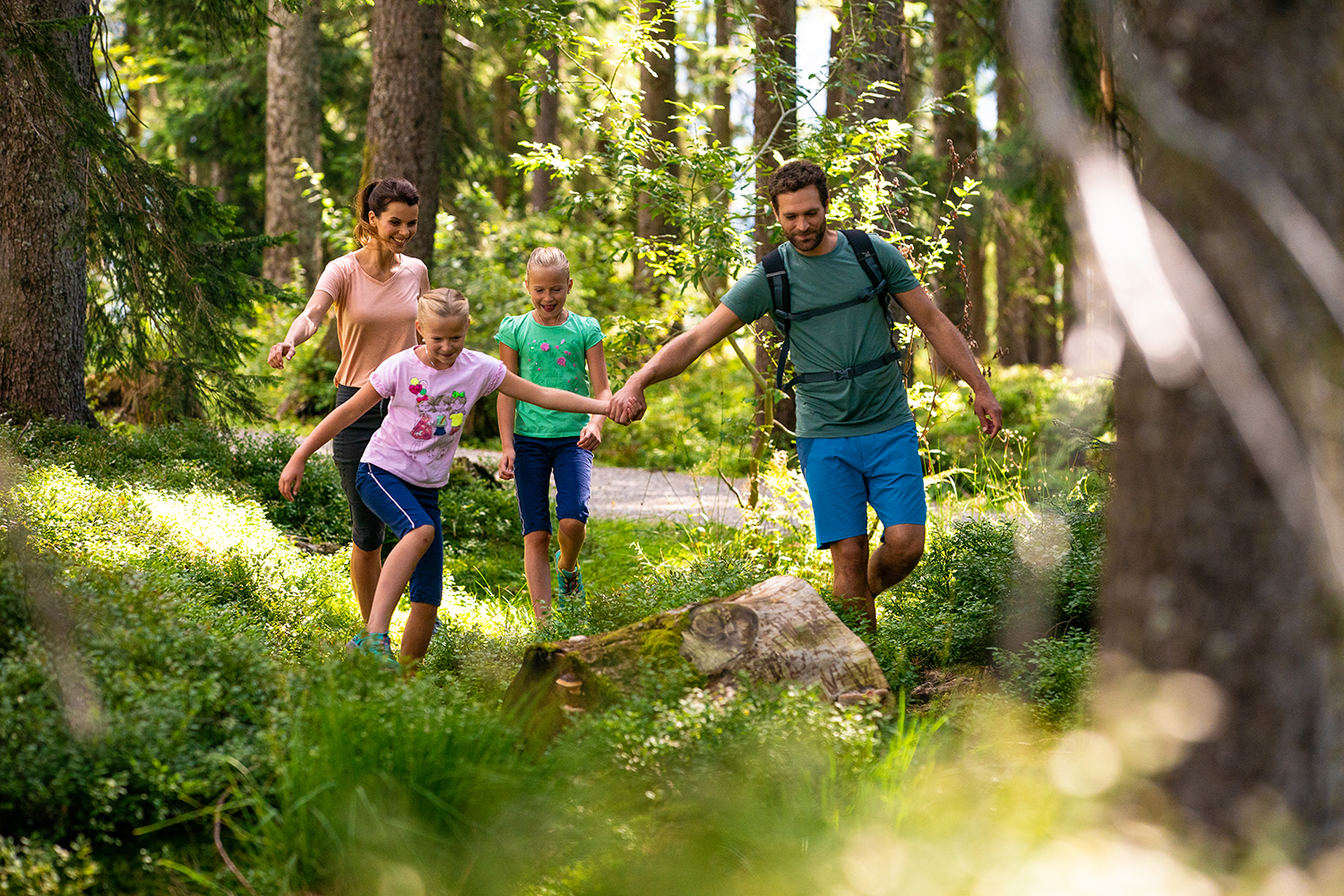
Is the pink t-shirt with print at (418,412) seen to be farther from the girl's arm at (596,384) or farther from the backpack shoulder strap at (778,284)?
the backpack shoulder strap at (778,284)

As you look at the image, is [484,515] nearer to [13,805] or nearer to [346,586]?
[346,586]

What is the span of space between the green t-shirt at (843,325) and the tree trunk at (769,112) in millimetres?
1158

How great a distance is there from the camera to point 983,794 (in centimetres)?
291

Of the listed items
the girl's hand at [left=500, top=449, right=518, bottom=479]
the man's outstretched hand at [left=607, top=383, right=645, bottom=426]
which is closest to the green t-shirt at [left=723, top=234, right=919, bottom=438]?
the man's outstretched hand at [left=607, top=383, right=645, bottom=426]

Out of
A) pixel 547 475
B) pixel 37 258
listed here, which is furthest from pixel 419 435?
pixel 37 258

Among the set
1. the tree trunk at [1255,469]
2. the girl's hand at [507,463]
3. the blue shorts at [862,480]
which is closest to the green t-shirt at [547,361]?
the girl's hand at [507,463]

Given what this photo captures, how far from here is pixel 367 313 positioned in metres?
5.32

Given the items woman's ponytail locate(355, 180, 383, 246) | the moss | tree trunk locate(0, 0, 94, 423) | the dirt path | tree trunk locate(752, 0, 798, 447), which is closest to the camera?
the moss

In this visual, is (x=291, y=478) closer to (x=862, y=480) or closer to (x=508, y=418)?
(x=508, y=418)

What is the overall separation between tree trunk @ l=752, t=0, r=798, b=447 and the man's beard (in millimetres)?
1203

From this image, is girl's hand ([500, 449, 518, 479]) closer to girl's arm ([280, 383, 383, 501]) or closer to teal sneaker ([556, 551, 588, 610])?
teal sneaker ([556, 551, 588, 610])

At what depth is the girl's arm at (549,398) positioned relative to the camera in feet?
15.9

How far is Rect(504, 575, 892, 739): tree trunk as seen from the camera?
375 centimetres

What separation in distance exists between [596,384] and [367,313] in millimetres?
1231
